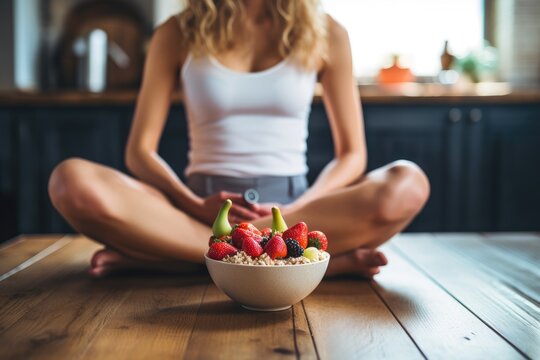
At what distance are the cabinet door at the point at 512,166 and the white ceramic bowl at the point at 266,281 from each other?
6.55ft

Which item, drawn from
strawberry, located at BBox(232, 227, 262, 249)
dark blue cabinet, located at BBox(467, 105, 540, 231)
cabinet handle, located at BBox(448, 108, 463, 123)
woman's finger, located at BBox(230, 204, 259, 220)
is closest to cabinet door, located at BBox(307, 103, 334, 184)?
cabinet handle, located at BBox(448, 108, 463, 123)

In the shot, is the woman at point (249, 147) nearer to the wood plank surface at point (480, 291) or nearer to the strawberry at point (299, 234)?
the wood plank surface at point (480, 291)

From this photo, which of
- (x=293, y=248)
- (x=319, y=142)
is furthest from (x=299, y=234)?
(x=319, y=142)

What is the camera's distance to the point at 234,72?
1.94 metres

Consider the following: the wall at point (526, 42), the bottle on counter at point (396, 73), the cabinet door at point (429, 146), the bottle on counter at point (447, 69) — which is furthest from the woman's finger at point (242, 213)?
the wall at point (526, 42)

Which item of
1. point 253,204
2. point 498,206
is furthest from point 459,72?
point 253,204

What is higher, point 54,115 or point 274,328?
point 54,115

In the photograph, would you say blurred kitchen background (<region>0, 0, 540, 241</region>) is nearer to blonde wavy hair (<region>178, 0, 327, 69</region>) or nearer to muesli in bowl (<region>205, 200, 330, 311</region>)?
blonde wavy hair (<region>178, 0, 327, 69</region>)

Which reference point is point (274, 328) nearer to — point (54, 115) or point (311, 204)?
point (311, 204)

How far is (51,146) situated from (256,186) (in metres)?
1.46

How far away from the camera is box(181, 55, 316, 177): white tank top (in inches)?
75.7

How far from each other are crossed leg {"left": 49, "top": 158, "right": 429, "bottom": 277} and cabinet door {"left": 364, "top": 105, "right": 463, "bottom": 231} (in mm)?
1337

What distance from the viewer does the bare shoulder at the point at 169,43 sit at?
1991mm

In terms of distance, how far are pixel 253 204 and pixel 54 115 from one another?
170 cm
